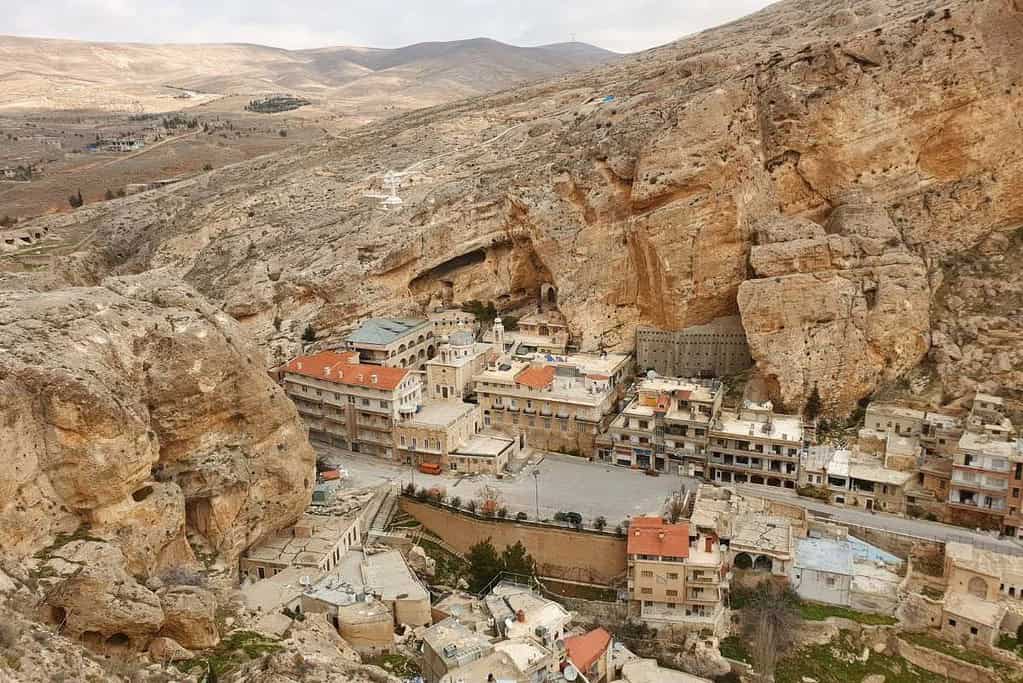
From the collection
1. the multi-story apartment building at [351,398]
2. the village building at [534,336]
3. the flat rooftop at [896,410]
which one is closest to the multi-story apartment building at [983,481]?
the flat rooftop at [896,410]

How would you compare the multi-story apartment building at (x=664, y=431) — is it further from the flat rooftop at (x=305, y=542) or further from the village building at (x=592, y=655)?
the flat rooftop at (x=305, y=542)

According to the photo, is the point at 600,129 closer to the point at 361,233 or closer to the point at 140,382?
the point at 361,233

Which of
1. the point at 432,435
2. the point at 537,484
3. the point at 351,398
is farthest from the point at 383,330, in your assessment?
the point at 537,484

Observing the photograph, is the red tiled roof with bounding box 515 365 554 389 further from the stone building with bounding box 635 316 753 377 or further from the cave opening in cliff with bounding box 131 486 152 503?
the cave opening in cliff with bounding box 131 486 152 503

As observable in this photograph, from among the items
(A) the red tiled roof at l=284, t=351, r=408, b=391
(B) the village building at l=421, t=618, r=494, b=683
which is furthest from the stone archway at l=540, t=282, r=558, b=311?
(B) the village building at l=421, t=618, r=494, b=683

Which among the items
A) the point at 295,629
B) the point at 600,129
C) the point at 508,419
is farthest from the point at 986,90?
the point at 295,629

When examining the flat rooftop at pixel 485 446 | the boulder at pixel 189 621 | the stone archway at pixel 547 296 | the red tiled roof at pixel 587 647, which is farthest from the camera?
the stone archway at pixel 547 296

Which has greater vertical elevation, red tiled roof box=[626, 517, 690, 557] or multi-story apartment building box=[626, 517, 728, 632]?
red tiled roof box=[626, 517, 690, 557]
